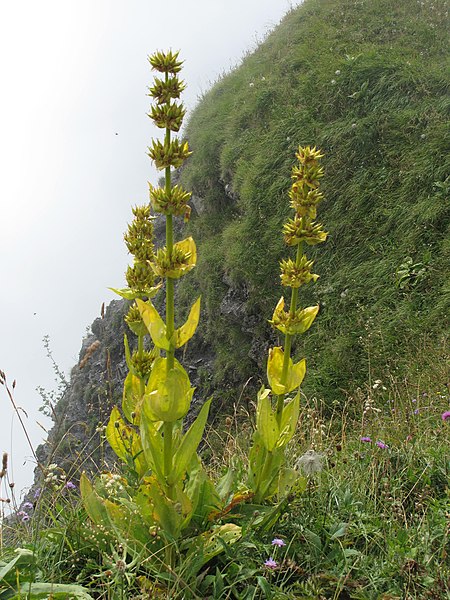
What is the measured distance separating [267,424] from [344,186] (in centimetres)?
710

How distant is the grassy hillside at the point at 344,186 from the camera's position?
6.81 m

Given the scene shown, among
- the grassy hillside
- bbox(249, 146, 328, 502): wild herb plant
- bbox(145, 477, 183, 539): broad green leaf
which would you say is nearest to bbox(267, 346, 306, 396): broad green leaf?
A: bbox(249, 146, 328, 502): wild herb plant

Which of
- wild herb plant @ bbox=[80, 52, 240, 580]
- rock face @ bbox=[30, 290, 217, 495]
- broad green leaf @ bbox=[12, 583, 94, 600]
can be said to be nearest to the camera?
broad green leaf @ bbox=[12, 583, 94, 600]

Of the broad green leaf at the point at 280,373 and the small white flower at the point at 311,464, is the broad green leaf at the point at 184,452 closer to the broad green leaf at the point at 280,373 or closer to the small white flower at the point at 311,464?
the broad green leaf at the point at 280,373

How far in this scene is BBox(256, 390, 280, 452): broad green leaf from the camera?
2.17 metres

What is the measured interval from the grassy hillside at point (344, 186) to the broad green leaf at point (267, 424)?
3377 millimetres

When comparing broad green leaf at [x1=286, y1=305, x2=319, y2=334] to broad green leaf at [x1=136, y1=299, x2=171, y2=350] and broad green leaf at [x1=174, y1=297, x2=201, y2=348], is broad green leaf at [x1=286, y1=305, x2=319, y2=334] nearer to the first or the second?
broad green leaf at [x1=174, y1=297, x2=201, y2=348]

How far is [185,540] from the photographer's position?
2033 mm

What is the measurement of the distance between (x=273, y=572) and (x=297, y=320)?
91cm

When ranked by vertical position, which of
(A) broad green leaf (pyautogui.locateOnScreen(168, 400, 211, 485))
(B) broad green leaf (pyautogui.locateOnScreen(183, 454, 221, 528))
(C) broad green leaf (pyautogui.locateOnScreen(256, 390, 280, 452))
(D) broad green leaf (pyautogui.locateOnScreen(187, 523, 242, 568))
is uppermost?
(A) broad green leaf (pyautogui.locateOnScreen(168, 400, 211, 485))

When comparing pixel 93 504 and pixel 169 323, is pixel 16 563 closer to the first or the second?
pixel 93 504

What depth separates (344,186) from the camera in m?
8.71

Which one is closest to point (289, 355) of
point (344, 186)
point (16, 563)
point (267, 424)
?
point (267, 424)

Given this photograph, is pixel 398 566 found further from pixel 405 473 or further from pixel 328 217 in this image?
pixel 328 217
